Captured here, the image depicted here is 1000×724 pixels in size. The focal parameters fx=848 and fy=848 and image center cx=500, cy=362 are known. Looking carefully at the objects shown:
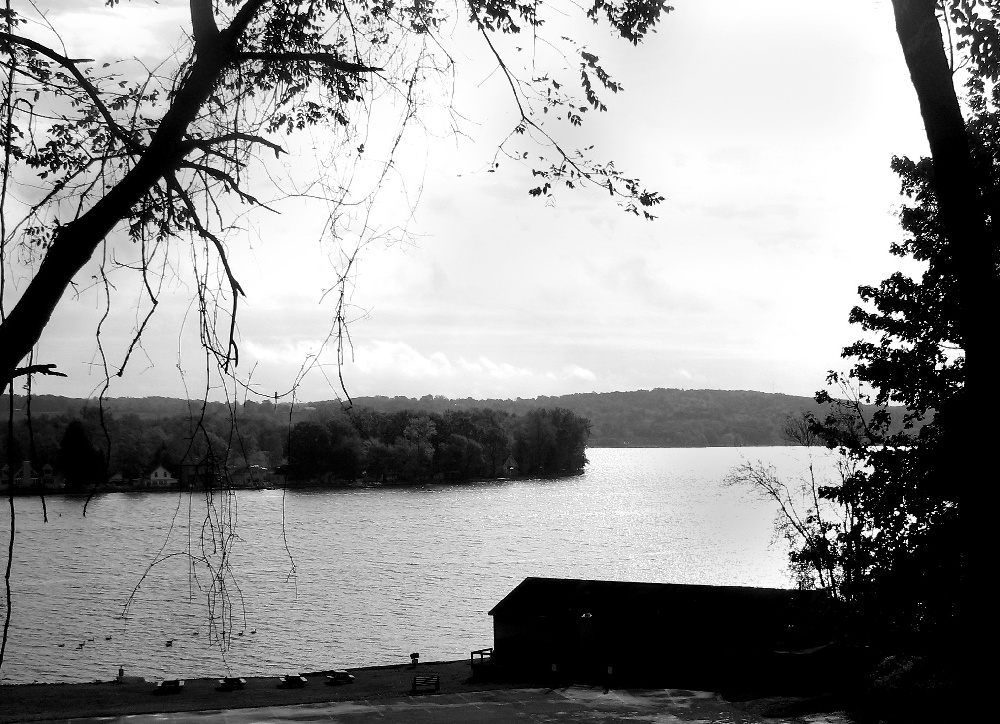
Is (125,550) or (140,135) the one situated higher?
(140,135)

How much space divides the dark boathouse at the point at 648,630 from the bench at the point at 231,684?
8.74m

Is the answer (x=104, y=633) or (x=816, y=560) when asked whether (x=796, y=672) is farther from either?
(x=104, y=633)

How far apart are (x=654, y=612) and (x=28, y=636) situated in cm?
2434

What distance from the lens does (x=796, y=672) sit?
989 inches

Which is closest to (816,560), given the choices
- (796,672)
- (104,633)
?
(796,672)

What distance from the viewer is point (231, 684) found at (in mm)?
26391

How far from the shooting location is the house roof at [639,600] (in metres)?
29.0

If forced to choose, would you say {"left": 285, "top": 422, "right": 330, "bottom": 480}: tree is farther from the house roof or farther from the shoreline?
the house roof

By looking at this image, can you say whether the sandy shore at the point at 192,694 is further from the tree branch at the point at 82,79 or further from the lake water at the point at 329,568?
the tree branch at the point at 82,79

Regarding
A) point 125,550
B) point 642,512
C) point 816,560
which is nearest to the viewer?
point 816,560

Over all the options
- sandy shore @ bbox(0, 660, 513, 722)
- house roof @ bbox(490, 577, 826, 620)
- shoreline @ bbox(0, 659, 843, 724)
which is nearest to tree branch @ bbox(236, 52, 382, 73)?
shoreline @ bbox(0, 659, 843, 724)

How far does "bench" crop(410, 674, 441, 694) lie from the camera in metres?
25.5

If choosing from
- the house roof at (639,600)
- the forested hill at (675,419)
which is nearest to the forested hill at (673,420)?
the forested hill at (675,419)

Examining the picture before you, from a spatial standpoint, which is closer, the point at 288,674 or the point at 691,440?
the point at 288,674
